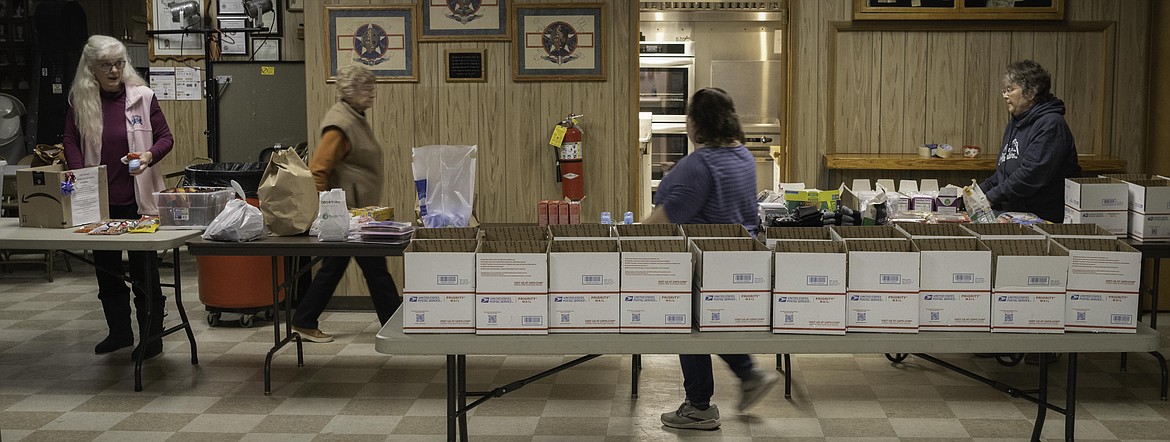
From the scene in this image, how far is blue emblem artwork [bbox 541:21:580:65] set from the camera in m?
6.52

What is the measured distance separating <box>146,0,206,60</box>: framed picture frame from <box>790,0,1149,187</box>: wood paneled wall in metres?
5.37

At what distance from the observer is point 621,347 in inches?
134

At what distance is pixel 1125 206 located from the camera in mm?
4703

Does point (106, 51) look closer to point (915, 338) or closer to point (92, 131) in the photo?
point (92, 131)

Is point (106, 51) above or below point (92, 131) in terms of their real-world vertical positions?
above

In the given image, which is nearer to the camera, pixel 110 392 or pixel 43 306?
pixel 110 392

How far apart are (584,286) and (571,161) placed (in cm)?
321

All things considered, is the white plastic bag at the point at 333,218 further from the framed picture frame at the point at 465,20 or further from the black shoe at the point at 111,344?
the framed picture frame at the point at 465,20

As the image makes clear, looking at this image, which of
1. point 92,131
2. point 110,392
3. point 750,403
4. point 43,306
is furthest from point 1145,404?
point 43,306

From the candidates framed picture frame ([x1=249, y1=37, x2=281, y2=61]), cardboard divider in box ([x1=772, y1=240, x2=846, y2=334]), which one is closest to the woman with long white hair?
cardboard divider in box ([x1=772, y1=240, x2=846, y2=334])

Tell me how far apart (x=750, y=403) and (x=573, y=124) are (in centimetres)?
287

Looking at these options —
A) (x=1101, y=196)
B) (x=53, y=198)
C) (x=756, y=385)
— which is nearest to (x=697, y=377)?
(x=756, y=385)

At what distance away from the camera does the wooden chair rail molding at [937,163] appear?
6438 millimetres

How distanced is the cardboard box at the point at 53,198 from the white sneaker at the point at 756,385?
310cm
